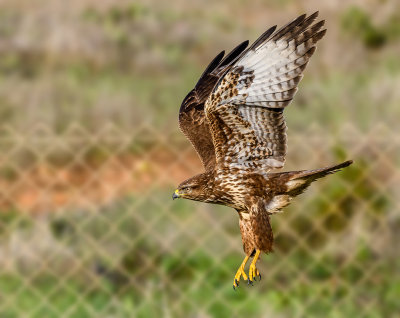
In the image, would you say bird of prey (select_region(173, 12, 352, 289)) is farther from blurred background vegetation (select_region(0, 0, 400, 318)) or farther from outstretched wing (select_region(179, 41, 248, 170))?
blurred background vegetation (select_region(0, 0, 400, 318))

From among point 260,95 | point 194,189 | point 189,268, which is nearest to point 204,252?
point 189,268

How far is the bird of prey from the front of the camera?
12.4ft

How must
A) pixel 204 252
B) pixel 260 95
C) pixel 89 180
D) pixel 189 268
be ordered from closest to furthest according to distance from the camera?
pixel 260 95 → pixel 189 268 → pixel 204 252 → pixel 89 180

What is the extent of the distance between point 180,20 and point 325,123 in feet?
10.3

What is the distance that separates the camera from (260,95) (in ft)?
12.7

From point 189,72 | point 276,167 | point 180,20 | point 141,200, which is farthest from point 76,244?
point 180,20

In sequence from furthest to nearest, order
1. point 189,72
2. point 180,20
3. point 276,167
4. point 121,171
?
point 180,20
point 189,72
point 121,171
point 276,167

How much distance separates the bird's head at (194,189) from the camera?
4.05m

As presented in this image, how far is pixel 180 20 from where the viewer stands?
11.1 meters

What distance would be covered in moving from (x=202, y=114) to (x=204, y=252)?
219cm

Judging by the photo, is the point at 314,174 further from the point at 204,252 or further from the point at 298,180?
the point at 204,252

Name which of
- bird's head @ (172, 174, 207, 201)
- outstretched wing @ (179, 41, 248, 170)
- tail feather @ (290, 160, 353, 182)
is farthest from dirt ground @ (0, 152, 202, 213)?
tail feather @ (290, 160, 353, 182)

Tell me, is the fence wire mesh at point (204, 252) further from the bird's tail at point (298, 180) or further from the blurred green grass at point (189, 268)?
the bird's tail at point (298, 180)

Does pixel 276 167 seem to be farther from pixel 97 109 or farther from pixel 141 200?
pixel 97 109
